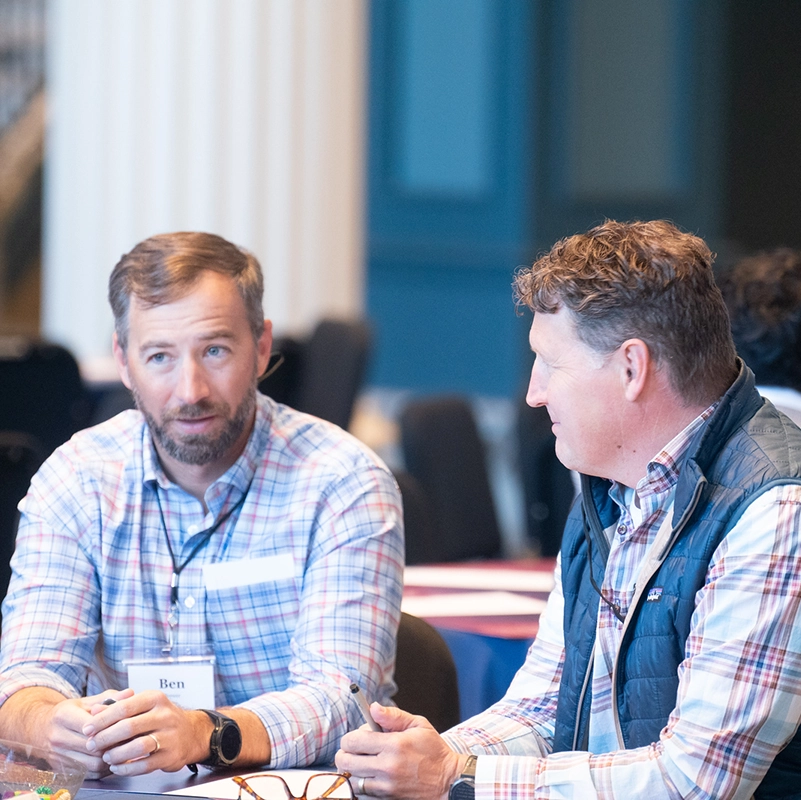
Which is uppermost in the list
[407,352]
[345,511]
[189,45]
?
[189,45]

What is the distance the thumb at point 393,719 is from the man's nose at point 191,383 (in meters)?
0.74

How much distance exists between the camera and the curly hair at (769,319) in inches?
116

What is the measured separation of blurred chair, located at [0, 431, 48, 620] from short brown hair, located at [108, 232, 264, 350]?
717mm

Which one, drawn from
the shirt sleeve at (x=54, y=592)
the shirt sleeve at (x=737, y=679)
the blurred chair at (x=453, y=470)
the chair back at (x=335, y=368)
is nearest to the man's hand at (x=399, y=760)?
the shirt sleeve at (x=737, y=679)

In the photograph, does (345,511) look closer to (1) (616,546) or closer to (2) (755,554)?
(1) (616,546)

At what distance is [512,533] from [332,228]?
3408 mm

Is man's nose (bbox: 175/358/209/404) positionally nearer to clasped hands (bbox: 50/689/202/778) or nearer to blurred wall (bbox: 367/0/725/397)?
clasped hands (bbox: 50/689/202/778)

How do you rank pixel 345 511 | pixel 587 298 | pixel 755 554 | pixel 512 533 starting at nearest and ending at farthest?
pixel 755 554, pixel 587 298, pixel 345 511, pixel 512 533

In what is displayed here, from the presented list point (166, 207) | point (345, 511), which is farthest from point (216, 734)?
point (166, 207)

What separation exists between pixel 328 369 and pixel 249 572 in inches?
105

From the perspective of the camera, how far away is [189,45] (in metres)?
4.84

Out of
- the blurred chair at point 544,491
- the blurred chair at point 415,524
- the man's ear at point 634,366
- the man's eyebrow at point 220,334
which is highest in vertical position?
the man's ear at point 634,366

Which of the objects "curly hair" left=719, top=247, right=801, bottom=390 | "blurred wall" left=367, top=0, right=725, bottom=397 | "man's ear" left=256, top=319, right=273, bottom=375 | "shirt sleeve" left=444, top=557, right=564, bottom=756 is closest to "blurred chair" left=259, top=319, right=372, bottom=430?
"curly hair" left=719, top=247, right=801, bottom=390

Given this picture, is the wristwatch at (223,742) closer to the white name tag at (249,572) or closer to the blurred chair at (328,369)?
the white name tag at (249,572)
